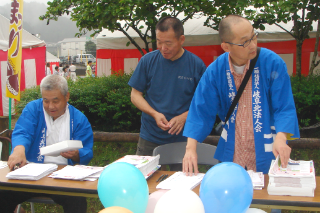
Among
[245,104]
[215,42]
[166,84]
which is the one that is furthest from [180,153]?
[215,42]

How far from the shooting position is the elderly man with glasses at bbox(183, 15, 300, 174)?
6.12 feet

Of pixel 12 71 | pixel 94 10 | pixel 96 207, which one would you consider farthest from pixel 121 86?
pixel 96 207

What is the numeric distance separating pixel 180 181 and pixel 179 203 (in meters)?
0.70

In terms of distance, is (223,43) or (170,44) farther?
(170,44)

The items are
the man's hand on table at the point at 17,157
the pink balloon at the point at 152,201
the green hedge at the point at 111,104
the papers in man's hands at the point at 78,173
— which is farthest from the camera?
the green hedge at the point at 111,104

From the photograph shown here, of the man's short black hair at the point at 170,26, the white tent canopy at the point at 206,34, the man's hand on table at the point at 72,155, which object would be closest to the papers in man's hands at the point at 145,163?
the man's hand on table at the point at 72,155

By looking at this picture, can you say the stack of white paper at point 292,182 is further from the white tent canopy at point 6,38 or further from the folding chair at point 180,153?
the white tent canopy at point 6,38

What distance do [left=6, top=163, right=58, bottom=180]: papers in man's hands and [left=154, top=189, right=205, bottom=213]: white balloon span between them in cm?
119

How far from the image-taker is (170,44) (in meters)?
2.64

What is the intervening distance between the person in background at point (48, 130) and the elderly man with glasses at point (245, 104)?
1.10 meters

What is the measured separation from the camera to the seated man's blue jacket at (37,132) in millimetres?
2594

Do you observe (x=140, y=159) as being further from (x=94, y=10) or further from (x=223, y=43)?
(x=94, y=10)

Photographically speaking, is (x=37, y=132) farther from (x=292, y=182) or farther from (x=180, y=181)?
(x=292, y=182)

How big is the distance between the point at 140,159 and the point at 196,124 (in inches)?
18.9
